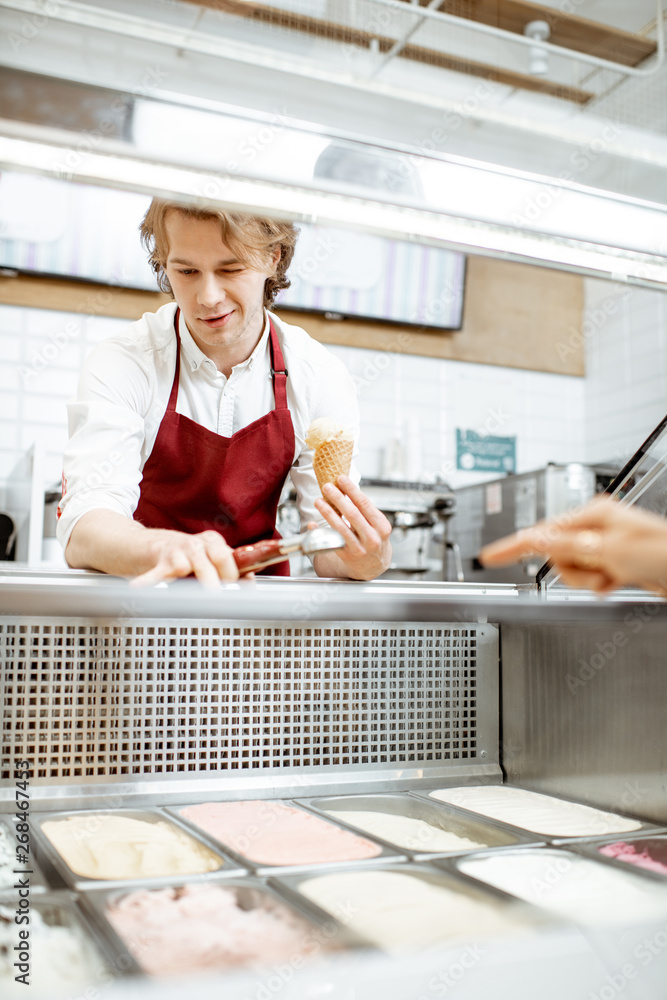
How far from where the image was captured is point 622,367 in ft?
14.9

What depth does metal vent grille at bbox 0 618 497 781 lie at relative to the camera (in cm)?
119

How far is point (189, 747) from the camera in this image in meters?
1.27

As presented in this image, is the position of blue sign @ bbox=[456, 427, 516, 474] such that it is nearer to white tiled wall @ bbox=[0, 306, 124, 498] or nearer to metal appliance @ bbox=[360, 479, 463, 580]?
metal appliance @ bbox=[360, 479, 463, 580]

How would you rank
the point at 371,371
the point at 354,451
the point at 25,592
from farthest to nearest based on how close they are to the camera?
the point at 371,371, the point at 354,451, the point at 25,592

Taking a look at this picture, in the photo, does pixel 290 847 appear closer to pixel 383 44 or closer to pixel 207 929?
pixel 207 929

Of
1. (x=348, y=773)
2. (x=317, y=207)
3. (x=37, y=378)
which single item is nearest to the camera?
(x=317, y=207)

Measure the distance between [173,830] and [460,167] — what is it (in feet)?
3.08

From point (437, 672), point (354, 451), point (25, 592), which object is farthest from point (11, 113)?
point (437, 672)

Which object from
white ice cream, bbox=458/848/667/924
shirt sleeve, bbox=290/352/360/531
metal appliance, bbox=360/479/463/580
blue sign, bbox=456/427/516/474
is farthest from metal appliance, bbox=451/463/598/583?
white ice cream, bbox=458/848/667/924

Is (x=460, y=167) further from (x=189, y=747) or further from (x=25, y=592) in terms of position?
(x=189, y=747)

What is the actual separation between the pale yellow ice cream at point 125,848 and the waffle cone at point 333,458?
616mm

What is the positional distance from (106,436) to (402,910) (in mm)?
899

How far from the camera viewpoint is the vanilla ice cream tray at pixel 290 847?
3.42 ft

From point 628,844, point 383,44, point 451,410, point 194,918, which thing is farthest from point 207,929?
point 383,44
